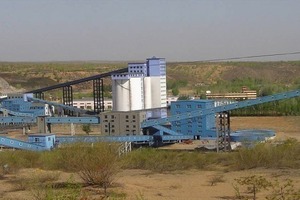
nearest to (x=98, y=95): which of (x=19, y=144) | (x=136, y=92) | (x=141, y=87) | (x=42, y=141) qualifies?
(x=141, y=87)

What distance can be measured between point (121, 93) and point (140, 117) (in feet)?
28.1

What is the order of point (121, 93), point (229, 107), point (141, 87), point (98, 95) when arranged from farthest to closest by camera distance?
point (98, 95)
point (141, 87)
point (121, 93)
point (229, 107)

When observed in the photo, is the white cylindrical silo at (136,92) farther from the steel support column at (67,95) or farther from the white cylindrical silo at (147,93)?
the steel support column at (67,95)

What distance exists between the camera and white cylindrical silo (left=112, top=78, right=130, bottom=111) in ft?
142

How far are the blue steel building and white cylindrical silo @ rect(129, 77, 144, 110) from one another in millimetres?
5593

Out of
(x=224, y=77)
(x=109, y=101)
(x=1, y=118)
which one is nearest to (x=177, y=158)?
(x=1, y=118)

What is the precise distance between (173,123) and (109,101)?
84.6 ft

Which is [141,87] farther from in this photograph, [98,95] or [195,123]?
[195,123]

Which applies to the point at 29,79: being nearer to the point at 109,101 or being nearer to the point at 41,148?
the point at 109,101

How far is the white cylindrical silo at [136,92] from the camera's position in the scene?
4325 cm

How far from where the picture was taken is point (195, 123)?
Answer: 1411 inches

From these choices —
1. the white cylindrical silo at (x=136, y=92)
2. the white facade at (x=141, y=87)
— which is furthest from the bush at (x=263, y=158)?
the white cylindrical silo at (x=136, y=92)

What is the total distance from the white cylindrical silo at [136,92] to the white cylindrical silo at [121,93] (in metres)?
0.31

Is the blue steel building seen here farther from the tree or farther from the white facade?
the tree
